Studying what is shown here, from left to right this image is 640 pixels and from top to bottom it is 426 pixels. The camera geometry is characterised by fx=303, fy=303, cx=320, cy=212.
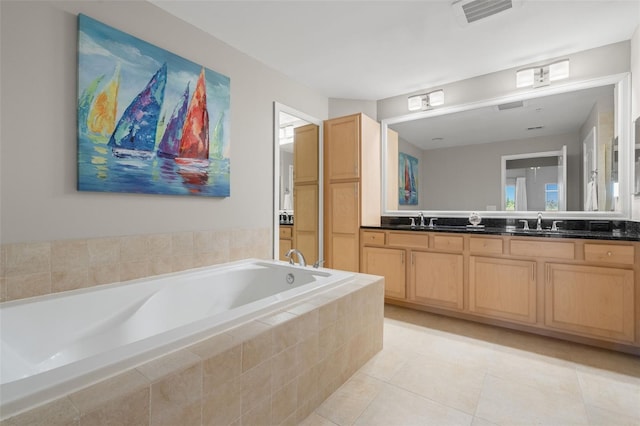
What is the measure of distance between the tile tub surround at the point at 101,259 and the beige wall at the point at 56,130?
0.05 m

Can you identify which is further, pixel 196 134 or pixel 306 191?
pixel 306 191

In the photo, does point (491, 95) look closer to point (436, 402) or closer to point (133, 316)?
point (436, 402)

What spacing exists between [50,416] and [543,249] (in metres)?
2.90

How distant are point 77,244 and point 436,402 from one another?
7.03ft

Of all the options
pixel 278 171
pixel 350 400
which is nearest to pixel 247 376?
pixel 350 400

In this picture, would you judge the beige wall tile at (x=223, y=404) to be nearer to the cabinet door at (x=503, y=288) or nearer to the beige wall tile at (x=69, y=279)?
the beige wall tile at (x=69, y=279)

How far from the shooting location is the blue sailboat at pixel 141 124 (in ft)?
6.06

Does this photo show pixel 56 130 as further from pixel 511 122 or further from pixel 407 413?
pixel 511 122

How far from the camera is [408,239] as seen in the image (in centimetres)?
303

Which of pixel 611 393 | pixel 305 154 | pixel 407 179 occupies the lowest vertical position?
pixel 611 393

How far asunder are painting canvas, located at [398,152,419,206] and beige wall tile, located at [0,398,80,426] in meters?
3.32

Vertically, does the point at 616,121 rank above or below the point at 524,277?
above

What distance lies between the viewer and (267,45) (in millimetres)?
A: 2580

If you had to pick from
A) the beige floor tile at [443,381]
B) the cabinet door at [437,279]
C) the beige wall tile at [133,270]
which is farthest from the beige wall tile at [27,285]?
the cabinet door at [437,279]
